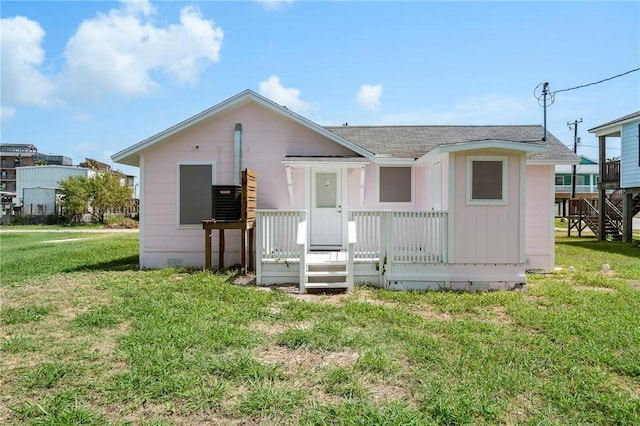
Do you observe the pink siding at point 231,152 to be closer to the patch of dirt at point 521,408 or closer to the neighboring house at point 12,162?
the patch of dirt at point 521,408

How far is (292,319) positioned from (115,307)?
2597 mm

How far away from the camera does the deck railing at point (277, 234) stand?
7672 millimetres

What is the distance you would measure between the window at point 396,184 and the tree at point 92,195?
25.0m

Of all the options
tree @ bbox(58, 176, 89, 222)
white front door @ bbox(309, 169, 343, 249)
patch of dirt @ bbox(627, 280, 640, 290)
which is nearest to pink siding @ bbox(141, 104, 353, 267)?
white front door @ bbox(309, 169, 343, 249)

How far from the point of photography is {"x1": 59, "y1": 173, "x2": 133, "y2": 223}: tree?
27672mm

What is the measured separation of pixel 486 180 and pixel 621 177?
13.8 metres

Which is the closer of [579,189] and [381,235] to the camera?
[381,235]

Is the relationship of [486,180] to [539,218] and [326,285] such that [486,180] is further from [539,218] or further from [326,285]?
[326,285]

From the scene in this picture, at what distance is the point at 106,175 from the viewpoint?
2922cm

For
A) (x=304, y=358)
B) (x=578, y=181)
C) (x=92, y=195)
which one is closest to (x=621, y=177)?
(x=304, y=358)

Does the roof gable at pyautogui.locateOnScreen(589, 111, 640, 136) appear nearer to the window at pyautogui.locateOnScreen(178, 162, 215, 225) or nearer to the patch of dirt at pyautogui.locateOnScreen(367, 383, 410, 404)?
the window at pyautogui.locateOnScreen(178, 162, 215, 225)

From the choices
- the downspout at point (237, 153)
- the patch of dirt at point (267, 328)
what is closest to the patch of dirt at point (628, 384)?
the patch of dirt at point (267, 328)

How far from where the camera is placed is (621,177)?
1702 cm

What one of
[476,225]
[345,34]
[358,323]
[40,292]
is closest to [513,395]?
[358,323]
